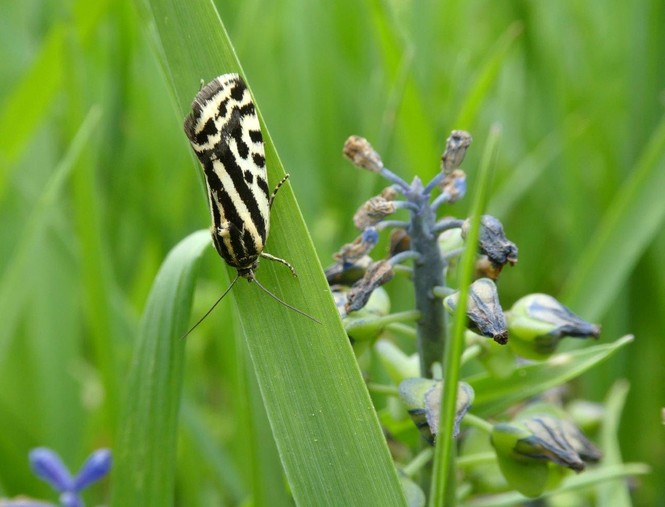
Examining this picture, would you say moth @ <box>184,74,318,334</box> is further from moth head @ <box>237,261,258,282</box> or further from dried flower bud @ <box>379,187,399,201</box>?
dried flower bud @ <box>379,187,399,201</box>

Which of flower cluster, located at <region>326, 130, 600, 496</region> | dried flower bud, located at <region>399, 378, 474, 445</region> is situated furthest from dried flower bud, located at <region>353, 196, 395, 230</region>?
dried flower bud, located at <region>399, 378, 474, 445</region>

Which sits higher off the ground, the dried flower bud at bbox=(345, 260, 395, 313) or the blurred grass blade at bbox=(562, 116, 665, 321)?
the dried flower bud at bbox=(345, 260, 395, 313)

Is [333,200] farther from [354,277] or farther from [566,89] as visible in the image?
[354,277]

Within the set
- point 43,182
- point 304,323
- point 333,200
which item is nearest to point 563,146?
point 333,200

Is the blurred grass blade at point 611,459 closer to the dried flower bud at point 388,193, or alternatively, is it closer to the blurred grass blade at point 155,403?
the dried flower bud at point 388,193

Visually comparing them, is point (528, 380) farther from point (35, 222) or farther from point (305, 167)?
point (305, 167)

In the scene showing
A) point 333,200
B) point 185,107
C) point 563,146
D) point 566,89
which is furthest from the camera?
point 333,200

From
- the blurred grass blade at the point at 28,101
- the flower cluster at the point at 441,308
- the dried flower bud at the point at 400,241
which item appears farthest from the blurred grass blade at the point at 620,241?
the blurred grass blade at the point at 28,101
